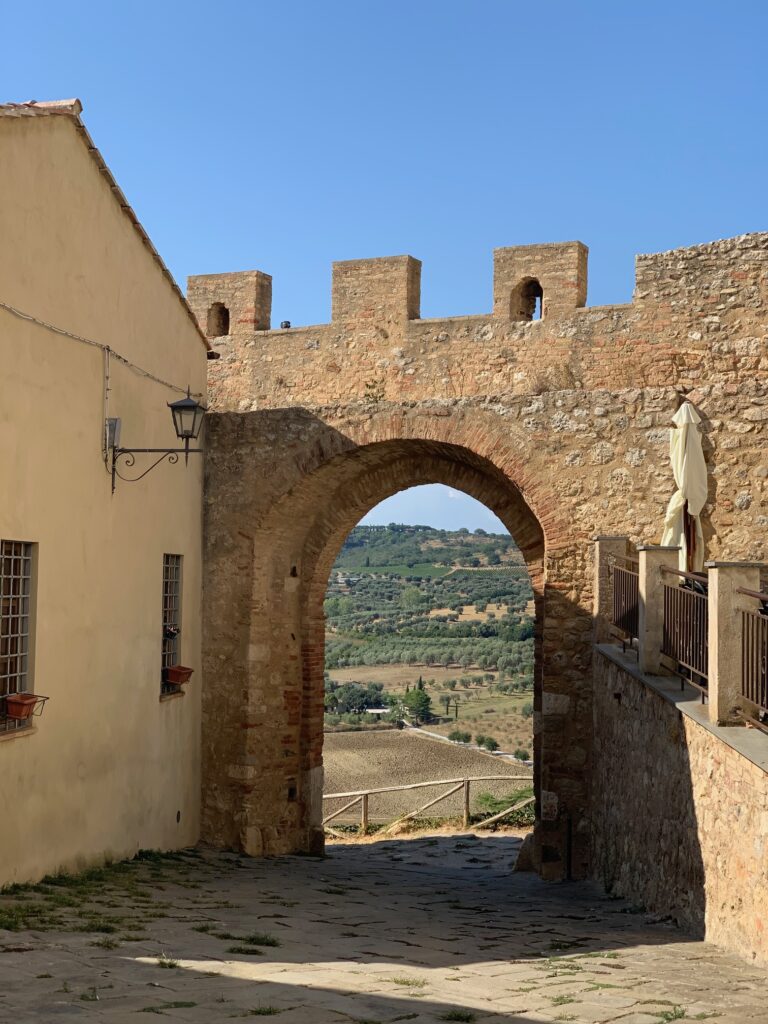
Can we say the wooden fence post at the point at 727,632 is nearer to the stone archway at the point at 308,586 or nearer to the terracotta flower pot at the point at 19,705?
the stone archway at the point at 308,586

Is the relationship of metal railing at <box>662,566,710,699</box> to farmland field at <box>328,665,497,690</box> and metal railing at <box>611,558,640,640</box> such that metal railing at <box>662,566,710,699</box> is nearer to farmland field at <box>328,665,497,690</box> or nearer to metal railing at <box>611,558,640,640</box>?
metal railing at <box>611,558,640,640</box>

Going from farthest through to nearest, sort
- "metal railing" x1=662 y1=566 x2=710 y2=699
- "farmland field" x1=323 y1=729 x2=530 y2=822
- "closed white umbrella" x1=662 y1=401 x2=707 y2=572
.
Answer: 1. "farmland field" x1=323 y1=729 x2=530 y2=822
2. "closed white umbrella" x1=662 y1=401 x2=707 y2=572
3. "metal railing" x1=662 y1=566 x2=710 y2=699

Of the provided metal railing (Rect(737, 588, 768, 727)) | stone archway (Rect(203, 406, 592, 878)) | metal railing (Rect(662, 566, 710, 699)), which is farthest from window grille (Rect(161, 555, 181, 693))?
metal railing (Rect(737, 588, 768, 727))

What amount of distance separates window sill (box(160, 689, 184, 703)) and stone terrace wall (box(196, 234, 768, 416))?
5.07 meters

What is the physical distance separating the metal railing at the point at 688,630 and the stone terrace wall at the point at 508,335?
522 centimetres

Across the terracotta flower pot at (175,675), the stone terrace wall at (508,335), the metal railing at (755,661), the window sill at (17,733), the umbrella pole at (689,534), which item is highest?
the stone terrace wall at (508,335)

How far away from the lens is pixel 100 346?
9.90 m

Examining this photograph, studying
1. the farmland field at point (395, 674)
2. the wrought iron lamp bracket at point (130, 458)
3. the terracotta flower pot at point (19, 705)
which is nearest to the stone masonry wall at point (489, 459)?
the wrought iron lamp bracket at point (130, 458)

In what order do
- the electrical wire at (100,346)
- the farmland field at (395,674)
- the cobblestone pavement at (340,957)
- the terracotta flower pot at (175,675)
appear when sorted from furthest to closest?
the farmland field at (395,674) → the terracotta flower pot at (175,675) → the electrical wire at (100,346) → the cobblestone pavement at (340,957)

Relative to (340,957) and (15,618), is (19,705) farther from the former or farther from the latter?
(340,957)

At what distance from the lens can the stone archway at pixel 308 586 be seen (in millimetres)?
11719

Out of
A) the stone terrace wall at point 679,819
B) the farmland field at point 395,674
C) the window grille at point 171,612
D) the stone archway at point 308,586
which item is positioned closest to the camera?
the stone terrace wall at point 679,819

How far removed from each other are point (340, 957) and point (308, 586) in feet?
24.6

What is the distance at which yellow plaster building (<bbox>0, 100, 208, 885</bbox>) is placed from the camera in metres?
8.41
